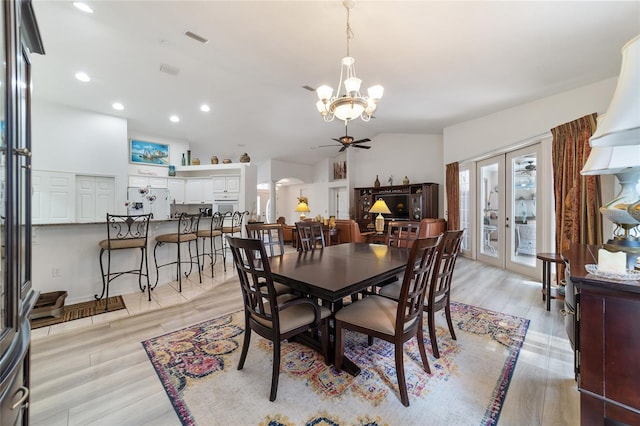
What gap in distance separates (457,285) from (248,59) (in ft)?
14.9

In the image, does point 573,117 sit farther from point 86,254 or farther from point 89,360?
point 86,254

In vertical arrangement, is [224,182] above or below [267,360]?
above

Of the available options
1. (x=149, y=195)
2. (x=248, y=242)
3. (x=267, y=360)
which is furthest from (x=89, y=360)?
(x=149, y=195)

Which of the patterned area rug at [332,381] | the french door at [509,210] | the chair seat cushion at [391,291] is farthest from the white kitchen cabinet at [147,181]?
the french door at [509,210]

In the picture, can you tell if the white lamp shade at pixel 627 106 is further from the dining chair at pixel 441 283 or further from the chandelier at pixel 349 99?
the chandelier at pixel 349 99

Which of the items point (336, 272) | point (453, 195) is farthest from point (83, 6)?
point (453, 195)

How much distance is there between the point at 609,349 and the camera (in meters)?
1.05

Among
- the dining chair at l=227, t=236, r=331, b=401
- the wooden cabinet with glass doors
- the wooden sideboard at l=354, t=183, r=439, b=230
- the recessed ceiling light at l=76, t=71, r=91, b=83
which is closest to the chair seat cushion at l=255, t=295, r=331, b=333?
the dining chair at l=227, t=236, r=331, b=401

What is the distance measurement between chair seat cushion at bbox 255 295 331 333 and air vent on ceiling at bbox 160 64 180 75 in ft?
14.2

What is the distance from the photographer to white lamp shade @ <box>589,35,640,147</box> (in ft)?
3.11

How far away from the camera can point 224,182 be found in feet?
22.5

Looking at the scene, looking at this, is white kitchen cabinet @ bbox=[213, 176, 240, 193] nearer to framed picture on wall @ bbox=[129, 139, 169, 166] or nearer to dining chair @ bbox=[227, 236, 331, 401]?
framed picture on wall @ bbox=[129, 139, 169, 166]

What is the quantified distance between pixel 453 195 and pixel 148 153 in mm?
7658

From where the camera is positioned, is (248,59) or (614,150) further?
(248,59)
